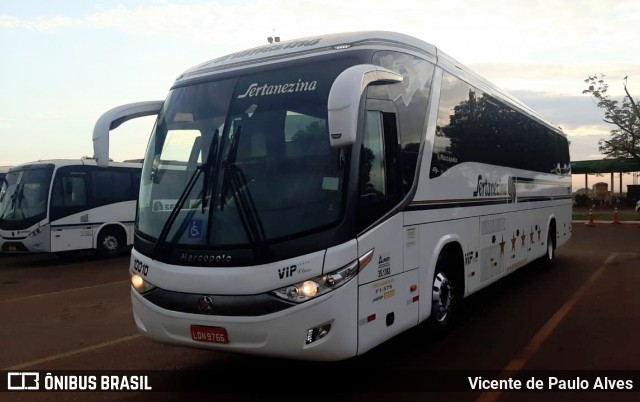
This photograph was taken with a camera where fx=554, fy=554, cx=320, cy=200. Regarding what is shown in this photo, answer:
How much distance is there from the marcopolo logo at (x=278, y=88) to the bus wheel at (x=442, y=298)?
2.66m

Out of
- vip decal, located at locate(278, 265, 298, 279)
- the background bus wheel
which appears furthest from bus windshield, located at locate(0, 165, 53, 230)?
vip decal, located at locate(278, 265, 298, 279)

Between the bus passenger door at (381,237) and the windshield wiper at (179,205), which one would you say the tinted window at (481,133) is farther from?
the windshield wiper at (179,205)

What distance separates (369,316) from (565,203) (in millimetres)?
11179

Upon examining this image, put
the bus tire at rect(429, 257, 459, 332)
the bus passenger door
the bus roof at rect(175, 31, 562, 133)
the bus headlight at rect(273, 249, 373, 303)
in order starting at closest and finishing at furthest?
the bus headlight at rect(273, 249, 373, 303), the bus passenger door, the bus roof at rect(175, 31, 562, 133), the bus tire at rect(429, 257, 459, 332)

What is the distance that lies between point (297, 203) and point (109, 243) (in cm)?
1429

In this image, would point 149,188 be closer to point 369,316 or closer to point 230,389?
point 230,389

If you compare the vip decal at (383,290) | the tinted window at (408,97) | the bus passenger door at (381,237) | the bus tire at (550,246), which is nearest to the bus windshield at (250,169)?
the bus passenger door at (381,237)

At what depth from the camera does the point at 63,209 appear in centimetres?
1591

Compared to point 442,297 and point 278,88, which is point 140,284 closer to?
point 278,88

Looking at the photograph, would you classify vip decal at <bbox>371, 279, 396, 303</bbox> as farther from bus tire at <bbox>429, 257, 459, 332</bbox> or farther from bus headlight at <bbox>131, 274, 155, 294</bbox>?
bus headlight at <bbox>131, 274, 155, 294</bbox>

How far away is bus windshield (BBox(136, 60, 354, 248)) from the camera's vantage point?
4531mm

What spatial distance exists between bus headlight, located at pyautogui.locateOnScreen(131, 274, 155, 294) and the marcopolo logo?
74.0 inches

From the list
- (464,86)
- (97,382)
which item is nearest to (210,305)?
(97,382)

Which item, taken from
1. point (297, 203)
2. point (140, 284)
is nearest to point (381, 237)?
point (297, 203)
